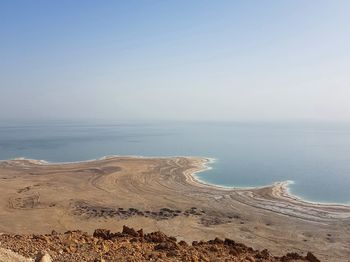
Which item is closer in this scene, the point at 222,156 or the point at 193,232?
the point at 193,232

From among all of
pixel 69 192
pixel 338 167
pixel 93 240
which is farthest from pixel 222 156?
pixel 93 240

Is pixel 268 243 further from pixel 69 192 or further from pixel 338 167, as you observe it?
pixel 338 167

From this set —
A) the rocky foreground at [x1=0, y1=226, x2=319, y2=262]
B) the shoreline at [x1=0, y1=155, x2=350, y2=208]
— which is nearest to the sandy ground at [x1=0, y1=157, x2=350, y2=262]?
the shoreline at [x1=0, y1=155, x2=350, y2=208]

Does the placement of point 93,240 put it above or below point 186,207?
above

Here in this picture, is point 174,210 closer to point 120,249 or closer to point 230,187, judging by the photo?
point 230,187

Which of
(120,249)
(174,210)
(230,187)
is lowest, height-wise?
(174,210)

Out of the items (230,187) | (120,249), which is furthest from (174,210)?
(120,249)
